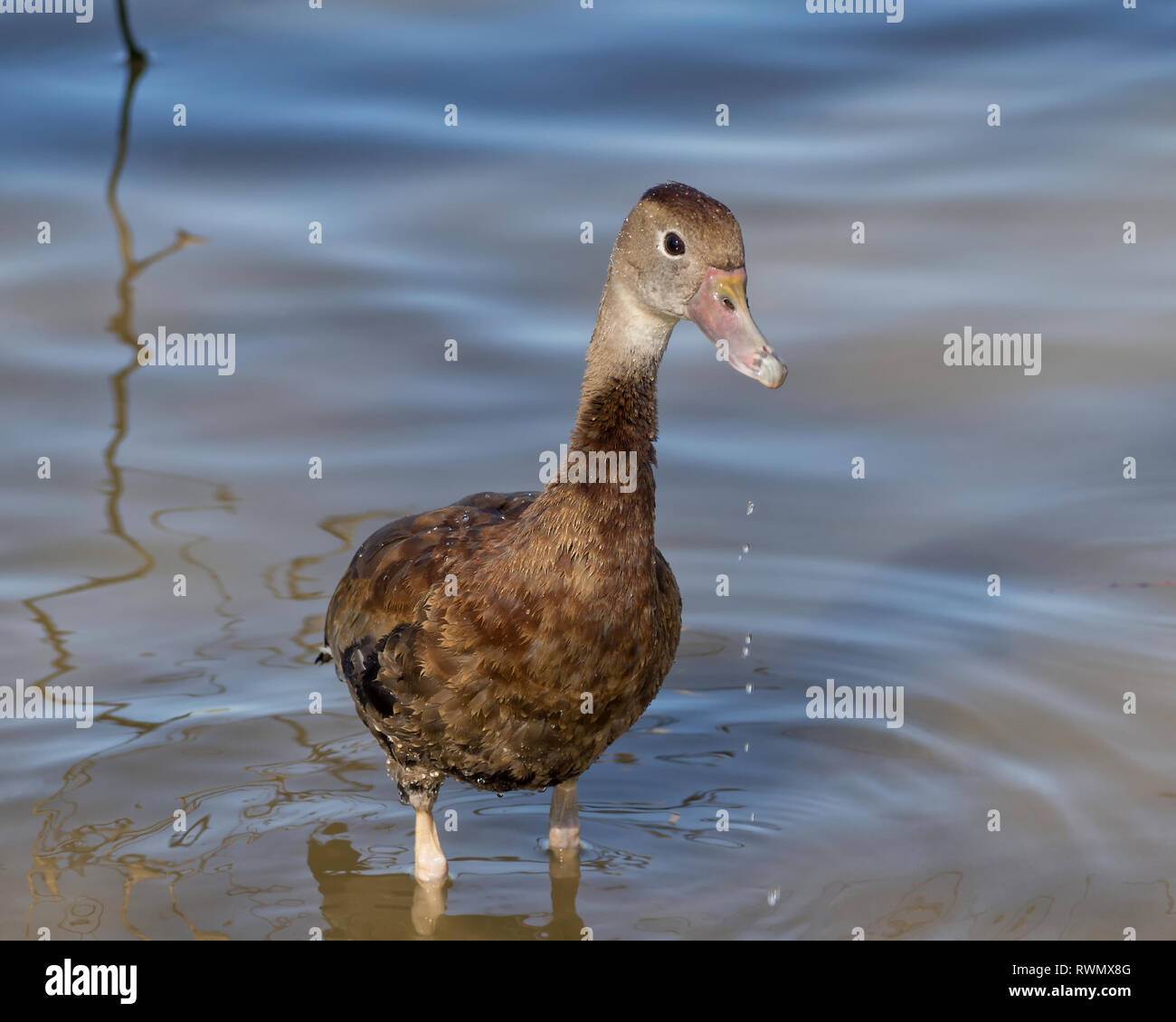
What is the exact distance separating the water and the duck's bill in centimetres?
198

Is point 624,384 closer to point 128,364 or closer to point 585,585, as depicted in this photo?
point 585,585

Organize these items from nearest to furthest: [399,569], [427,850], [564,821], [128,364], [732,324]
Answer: [732,324] < [399,569] < [427,850] < [564,821] < [128,364]

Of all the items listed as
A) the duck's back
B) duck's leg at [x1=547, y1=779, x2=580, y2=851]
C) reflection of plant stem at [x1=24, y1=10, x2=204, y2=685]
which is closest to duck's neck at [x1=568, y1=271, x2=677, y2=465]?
the duck's back

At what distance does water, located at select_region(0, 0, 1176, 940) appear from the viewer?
20.0 ft

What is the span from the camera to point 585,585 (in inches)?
208

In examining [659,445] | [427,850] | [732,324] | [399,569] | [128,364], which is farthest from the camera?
[128,364]

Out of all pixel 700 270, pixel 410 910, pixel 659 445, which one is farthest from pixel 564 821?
pixel 659 445

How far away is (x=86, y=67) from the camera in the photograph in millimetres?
13266

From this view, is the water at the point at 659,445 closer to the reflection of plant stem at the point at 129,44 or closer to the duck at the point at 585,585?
the reflection of plant stem at the point at 129,44

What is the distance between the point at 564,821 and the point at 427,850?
53 cm

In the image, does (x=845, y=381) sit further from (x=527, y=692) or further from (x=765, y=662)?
(x=527, y=692)

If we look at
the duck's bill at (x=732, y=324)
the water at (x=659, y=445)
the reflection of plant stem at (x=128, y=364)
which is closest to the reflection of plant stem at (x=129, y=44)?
the reflection of plant stem at (x=128, y=364)

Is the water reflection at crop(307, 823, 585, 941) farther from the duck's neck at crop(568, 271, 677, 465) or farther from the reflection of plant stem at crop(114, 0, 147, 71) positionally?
the reflection of plant stem at crop(114, 0, 147, 71)

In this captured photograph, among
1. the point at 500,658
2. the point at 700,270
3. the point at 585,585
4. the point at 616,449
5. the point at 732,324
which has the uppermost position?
the point at 700,270
